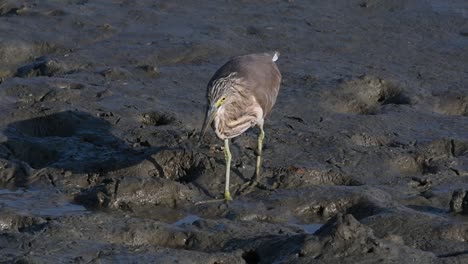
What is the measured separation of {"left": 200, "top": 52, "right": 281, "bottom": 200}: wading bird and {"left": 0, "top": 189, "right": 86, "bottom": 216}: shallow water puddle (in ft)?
3.95

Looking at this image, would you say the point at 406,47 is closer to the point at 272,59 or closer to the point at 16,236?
the point at 272,59

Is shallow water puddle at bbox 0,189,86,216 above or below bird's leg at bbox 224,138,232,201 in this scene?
below

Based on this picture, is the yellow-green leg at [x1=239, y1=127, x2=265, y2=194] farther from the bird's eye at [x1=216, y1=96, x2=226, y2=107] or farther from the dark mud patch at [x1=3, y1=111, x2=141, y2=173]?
the dark mud patch at [x1=3, y1=111, x2=141, y2=173]

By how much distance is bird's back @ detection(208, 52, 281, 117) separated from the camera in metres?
9.14

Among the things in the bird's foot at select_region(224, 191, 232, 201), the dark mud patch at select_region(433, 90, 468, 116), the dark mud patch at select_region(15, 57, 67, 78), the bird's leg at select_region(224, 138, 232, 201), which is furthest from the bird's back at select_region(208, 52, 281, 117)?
the dark mud patch at select_region(15, 57, 67, 78)

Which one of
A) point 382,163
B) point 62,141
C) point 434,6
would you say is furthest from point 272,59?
point 434,6

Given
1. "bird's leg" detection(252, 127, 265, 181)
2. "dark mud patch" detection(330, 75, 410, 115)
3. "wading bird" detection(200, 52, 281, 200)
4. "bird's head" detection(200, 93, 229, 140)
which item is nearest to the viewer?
"bird's head" detection(200, 93, 229, 140)

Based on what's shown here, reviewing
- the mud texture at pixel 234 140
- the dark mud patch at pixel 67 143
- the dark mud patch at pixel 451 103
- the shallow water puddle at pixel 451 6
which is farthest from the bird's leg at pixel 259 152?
the shallow water puddle at pixel 451 6

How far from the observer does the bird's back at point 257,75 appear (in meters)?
9.14

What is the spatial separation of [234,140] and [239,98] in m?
0.95

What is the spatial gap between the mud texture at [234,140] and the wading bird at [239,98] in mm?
435

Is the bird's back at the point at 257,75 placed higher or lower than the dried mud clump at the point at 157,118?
higher

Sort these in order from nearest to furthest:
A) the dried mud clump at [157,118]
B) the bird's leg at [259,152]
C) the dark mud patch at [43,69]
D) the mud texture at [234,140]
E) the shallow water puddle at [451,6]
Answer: the mud texture at [234,140], the bird's leg at [259,152], the dried mud clump at [157,118], the dark mud patch at [43,69], the shallow water puddle at [451,6]

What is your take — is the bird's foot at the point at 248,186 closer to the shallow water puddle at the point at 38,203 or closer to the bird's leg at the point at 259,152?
the bird's leg at the point at 259,152
